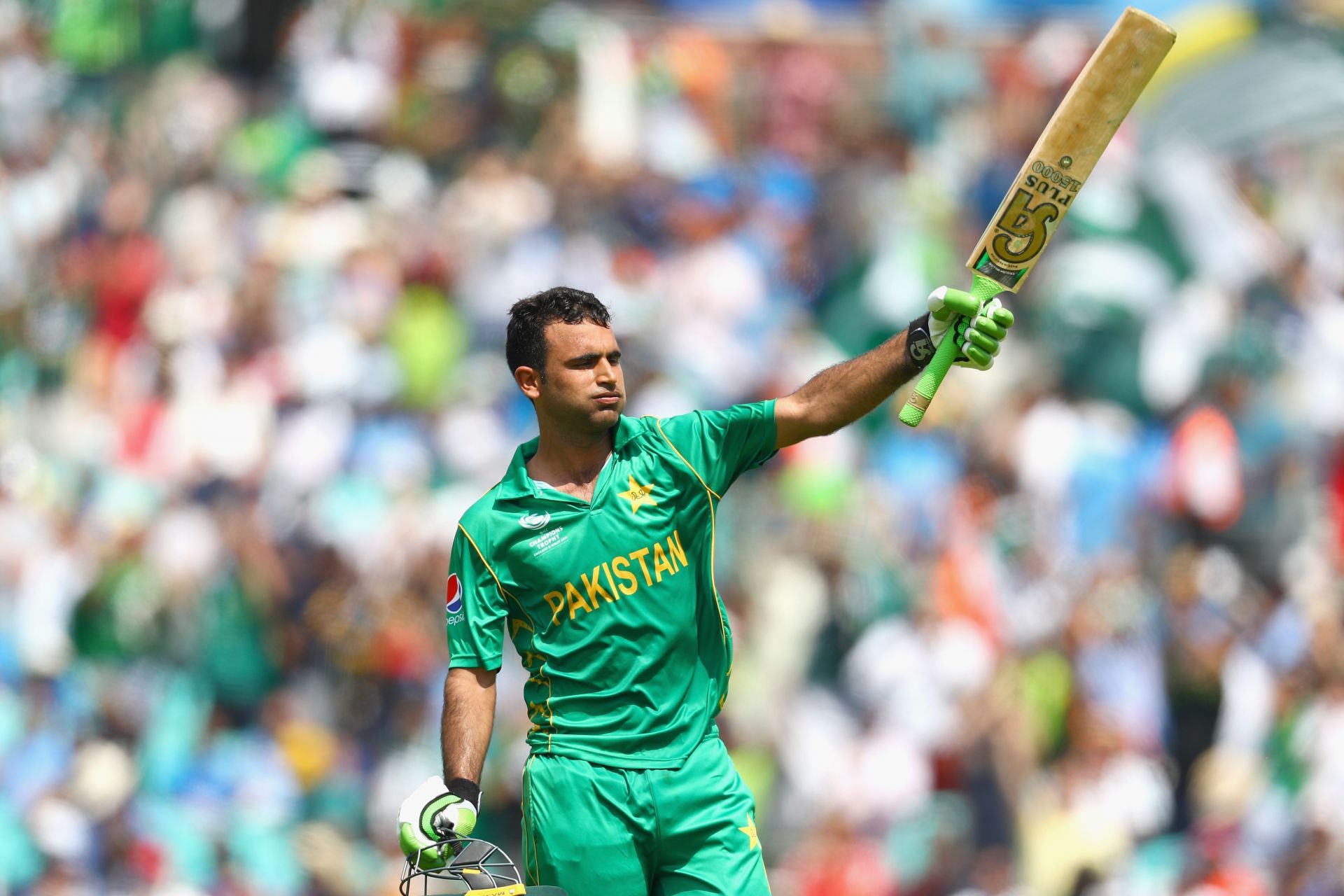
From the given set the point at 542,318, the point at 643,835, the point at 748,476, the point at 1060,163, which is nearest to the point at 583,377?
the point at 542,318

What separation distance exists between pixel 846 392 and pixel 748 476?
497cm

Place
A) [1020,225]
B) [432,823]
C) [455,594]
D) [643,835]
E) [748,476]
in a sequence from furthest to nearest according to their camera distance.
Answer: [748,476]
[455,594]
[1020,225]
[643,835]
[432,823]

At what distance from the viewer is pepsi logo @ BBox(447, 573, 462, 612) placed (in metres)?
4.83

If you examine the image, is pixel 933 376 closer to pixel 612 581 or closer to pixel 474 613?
pixel 612 581

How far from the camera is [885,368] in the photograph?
459 cm

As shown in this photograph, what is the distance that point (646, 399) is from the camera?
9.70 meters

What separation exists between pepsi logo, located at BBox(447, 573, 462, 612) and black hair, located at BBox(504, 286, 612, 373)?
0.60 m

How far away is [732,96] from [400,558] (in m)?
4.18

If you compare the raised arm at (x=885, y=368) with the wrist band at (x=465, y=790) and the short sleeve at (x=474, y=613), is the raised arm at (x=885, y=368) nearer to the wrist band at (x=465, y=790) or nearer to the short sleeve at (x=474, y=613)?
the short sleeve at (x=474, y=613)

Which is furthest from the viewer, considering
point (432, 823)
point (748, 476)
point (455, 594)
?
point (748, 476)

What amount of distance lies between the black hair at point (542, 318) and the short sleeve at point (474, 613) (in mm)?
506

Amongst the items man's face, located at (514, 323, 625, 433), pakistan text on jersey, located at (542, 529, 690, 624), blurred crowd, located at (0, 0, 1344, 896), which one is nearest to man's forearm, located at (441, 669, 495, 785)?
pakistan text on jersey, located at (542, 529, 690, 624)

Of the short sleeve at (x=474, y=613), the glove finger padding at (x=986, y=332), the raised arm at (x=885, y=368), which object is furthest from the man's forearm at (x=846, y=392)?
the short sleeve at (x=474, y=613)

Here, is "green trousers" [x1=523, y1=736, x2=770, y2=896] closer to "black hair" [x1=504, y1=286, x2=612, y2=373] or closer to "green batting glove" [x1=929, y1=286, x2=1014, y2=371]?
"black hair" [x1=504, y1=286, x2=612, y2=373]
